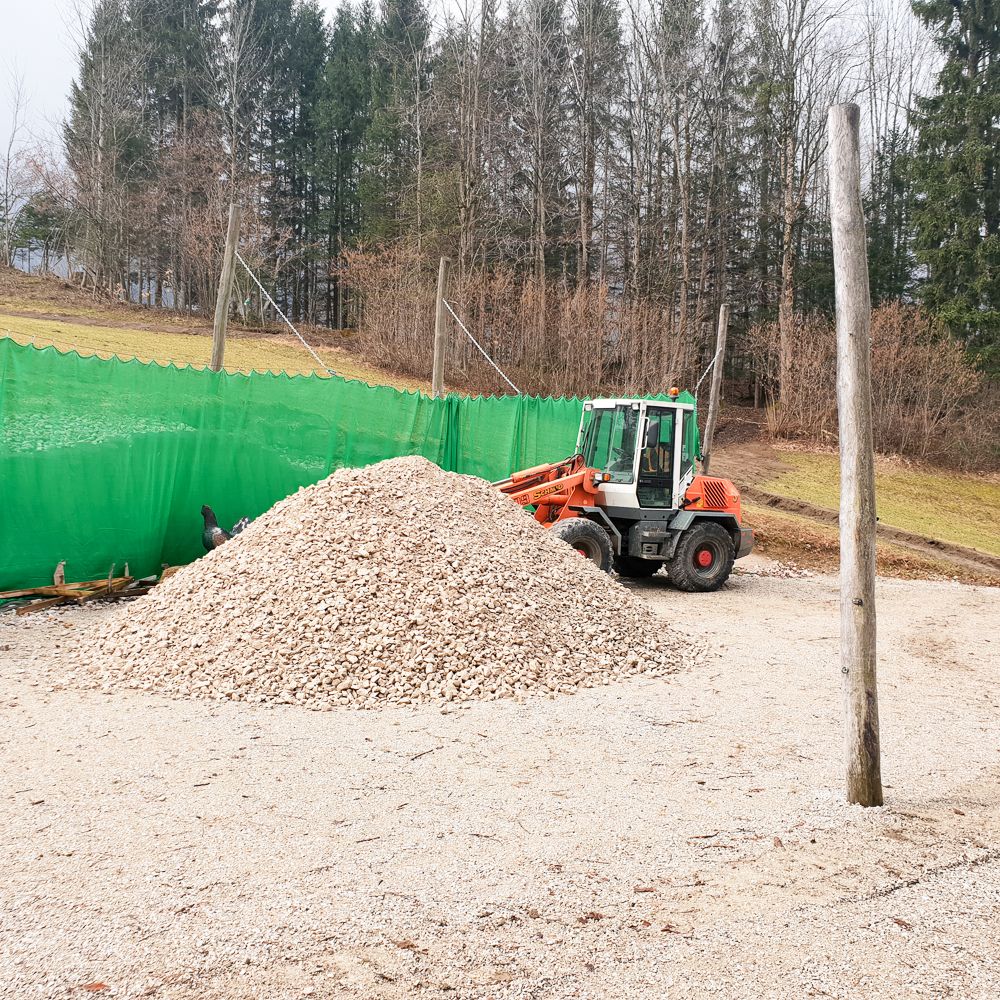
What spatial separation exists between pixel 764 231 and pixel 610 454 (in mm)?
28072

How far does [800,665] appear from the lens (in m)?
7.70

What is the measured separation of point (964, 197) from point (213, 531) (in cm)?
3072

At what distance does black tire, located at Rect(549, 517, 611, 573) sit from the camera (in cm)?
1067

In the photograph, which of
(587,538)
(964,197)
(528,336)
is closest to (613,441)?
(587,538)

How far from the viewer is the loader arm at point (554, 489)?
11.3 meters

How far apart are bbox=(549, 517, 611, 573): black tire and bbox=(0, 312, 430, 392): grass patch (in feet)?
37.9

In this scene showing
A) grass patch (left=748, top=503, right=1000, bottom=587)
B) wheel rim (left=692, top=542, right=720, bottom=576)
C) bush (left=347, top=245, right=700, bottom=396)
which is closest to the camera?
wheel rim (left=692, top=542, right=720, bottom=576)

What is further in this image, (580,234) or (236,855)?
(580,234)

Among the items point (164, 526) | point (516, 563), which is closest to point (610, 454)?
point (516, 563)

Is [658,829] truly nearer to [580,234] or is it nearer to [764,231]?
[580,234]

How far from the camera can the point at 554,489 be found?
447 inches

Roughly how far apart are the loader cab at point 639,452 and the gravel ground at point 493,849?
520 cm

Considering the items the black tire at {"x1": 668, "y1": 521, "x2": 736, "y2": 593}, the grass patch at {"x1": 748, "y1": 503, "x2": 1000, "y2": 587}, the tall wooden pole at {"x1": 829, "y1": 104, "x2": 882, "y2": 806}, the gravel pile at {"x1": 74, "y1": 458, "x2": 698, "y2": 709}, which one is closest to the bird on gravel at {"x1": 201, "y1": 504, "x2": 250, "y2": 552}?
the gravel pile at {"x1": 74, "y1": 458, "x2": 698, "y2": 709}

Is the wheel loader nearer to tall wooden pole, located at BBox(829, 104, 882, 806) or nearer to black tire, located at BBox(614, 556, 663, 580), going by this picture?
black tire, located at BBox(614, 556, 663, 580)
